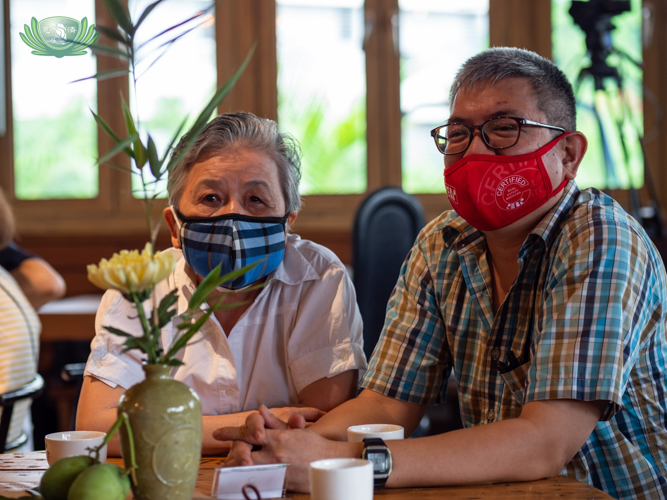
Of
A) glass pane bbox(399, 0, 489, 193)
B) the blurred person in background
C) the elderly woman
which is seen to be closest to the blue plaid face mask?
the elderly woman

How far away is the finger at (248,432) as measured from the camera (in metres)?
1.13

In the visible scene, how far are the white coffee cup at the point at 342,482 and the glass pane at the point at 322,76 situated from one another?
10.7 ft

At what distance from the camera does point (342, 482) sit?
0.87 m

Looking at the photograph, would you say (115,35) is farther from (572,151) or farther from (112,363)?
(572,151)

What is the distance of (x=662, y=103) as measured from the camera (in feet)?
13.7

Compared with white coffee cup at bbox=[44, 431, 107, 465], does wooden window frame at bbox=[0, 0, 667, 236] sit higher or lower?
higher

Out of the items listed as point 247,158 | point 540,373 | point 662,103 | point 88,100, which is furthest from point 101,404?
point 662,103

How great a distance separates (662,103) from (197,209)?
354cm

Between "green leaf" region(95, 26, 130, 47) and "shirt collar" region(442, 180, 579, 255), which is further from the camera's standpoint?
"shirt collar" region(442, 180, 579, 255)

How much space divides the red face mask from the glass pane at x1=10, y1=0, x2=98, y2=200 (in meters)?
3.09

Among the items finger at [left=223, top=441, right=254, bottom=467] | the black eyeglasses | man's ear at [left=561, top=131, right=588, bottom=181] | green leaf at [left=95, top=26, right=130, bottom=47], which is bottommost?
finger at [left=223, top=441, right=254, bottom=467]

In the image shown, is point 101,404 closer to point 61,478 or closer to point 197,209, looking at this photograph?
point 197,209

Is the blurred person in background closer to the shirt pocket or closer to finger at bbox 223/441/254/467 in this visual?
finger at bbox 223/441/254/467

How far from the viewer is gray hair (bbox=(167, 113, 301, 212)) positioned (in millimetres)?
1574
